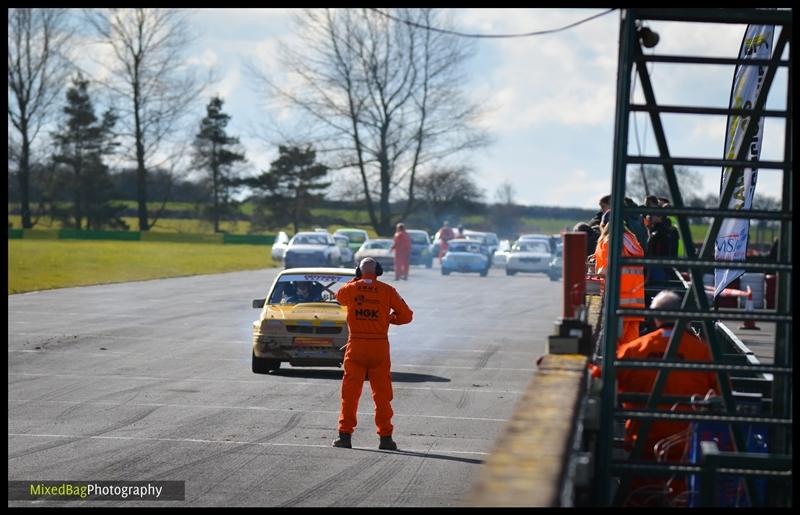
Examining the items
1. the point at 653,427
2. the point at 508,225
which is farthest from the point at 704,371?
the point at 508,225

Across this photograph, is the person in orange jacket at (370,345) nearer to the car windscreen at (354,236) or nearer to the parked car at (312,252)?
the parked car at (312,252)

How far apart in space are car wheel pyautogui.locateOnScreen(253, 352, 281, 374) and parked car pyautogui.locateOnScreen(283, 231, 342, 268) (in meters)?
30.3

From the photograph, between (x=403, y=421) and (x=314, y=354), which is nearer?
(x=403, y=421)

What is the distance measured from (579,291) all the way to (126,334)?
16.6m

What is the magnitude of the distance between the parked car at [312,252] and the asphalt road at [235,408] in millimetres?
19464

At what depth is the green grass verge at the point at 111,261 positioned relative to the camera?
135 ft

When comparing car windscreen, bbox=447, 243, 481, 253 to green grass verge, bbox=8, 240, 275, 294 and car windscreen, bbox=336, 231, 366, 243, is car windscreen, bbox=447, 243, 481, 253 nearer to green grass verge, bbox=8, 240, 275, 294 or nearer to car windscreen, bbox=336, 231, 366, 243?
green grass verge, bbox=8, 240, 275, 294

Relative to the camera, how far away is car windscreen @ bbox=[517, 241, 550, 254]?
174 ft

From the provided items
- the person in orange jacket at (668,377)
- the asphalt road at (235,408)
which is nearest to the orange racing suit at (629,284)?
the asphalt road at (235,408)

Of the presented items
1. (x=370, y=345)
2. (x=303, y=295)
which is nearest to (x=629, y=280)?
(x=370, y=345)

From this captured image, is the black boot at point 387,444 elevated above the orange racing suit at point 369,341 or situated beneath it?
situated beneath

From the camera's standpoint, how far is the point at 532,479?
15.4 ft

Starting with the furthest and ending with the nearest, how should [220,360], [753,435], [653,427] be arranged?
[220,360] → [753,435] → [653,427]

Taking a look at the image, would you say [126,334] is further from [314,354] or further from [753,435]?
[753,435]
